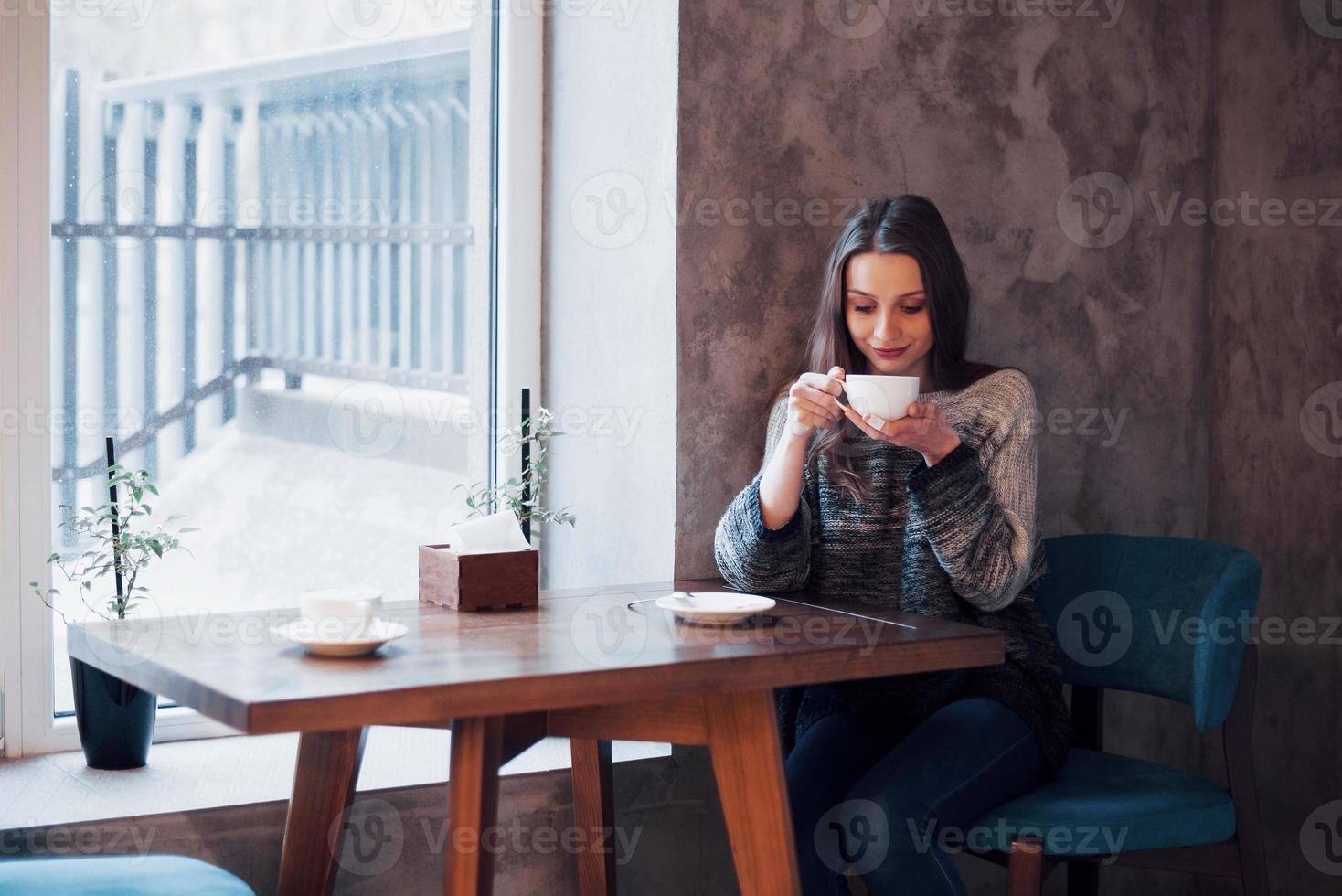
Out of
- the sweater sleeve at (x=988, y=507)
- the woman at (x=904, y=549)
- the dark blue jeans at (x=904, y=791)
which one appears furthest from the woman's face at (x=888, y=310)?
the dark blue jeans at (x=904, y=791)

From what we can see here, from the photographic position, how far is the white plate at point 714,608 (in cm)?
165

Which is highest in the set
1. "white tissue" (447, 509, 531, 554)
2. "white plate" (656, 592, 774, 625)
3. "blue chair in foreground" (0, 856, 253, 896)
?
"white tissue" (447, 509, 531, 554)

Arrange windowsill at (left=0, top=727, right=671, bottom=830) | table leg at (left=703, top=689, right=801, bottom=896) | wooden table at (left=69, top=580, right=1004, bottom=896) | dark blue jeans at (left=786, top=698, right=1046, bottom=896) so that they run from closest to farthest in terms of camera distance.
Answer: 1. wooden table at (left=69, top=580, right=1004, bottom=896)
2. table leg at (left=703, top=689, right=801, bottom=896)
3. dark blue jeans at (left=786, top=698, right=1046, bottom=896)
4. windowsill at (left=0, top=727, right=671, bottom=830)

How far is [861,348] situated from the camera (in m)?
2.05

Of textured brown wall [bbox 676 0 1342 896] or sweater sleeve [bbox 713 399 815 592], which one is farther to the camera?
textured brown wall [bbox 676 0 1342 896]

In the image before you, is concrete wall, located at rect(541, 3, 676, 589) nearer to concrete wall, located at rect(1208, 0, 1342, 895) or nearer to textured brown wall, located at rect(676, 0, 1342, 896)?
textured brown wall, located at rect(676, 0, 1342, 896)

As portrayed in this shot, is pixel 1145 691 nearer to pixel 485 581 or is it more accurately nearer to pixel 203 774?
pixel 485 581

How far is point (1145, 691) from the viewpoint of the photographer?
6.61 ft

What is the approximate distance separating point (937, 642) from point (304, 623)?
0.74 meters

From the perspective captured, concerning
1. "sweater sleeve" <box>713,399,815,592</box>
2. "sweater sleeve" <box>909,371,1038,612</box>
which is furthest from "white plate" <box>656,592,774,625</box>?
"sweater sleeve" <box>909,371,1038,612</box>

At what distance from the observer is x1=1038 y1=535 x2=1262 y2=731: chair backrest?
1825 millimetres

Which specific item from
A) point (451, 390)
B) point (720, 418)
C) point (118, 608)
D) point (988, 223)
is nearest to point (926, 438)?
point (720, 418)

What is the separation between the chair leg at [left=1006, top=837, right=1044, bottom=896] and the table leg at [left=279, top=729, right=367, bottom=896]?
84 centimetres

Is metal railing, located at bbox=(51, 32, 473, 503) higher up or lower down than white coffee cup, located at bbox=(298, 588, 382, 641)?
higher up
